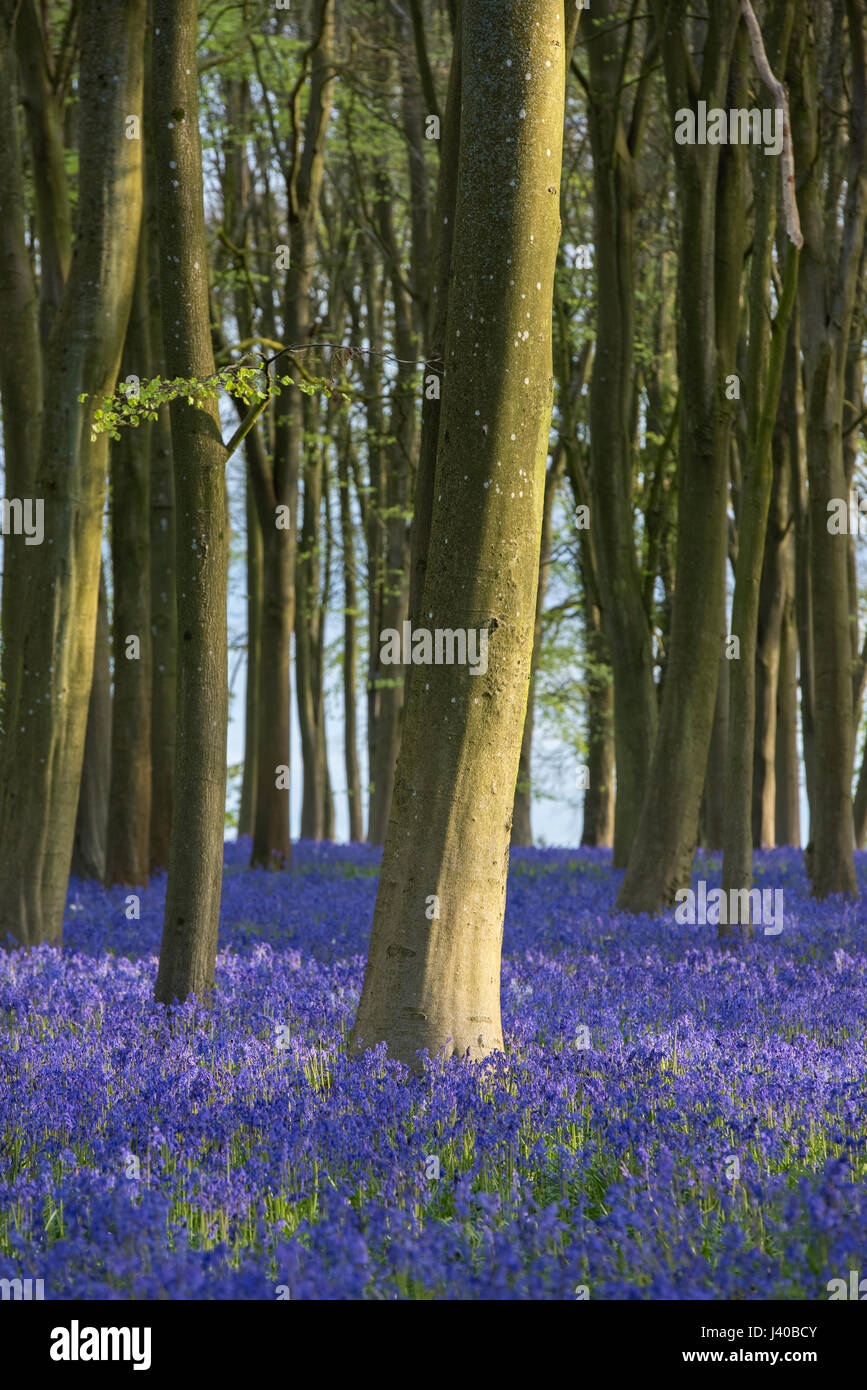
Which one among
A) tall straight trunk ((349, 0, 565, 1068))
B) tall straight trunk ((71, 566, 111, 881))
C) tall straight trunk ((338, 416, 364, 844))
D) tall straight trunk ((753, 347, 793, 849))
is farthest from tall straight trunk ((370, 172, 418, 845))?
tall straight trunk ((349, 0, 565, 1068))

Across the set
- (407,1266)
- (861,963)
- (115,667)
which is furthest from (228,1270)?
(115,667)

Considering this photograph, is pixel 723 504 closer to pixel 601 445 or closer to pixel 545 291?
pixel 601 445

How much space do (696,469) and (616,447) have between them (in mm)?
2481

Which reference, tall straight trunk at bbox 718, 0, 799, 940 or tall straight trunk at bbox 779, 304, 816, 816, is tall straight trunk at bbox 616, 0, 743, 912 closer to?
tall straight trunk at bbox 718, 0, 799, 940

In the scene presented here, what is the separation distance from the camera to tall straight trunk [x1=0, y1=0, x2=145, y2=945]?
389 inches

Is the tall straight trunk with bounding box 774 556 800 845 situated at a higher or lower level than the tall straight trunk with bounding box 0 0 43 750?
lower

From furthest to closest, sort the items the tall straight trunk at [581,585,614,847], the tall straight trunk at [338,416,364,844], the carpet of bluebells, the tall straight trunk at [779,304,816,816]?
the tall straight trunk at [338,416,364,844], the tall straight trunk at [581,585,614,847], the tall straight trunk at [779,304,816,816], the carpet of bluebells

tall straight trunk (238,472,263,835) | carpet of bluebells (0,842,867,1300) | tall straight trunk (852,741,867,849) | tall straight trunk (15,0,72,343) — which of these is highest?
tall straight trunk (15,0,72,343)

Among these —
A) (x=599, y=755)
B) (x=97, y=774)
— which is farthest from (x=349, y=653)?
(x=97, y=774)

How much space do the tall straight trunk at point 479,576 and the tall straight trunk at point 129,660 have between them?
28.3 ft

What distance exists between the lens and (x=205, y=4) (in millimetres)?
16656

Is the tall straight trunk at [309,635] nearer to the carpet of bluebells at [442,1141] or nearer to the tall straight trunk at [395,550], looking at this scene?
the tall straight trunk at [395,550]

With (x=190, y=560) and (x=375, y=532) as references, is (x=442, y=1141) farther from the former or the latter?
(x=375, y=532)

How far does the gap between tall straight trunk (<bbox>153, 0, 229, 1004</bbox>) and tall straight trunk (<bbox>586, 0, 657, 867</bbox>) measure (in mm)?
7561
